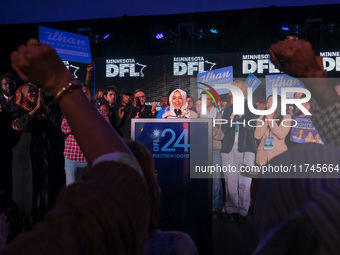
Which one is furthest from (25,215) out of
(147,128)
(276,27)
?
(276,27)

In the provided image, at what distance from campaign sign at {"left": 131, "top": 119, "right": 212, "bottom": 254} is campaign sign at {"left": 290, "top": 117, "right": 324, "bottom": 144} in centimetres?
334

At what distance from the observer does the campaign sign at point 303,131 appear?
5.34 m

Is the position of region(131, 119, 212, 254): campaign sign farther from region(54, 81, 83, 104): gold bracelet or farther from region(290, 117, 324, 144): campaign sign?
region(290, 117, 324, 144): campaign sign

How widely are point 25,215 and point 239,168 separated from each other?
306 cm

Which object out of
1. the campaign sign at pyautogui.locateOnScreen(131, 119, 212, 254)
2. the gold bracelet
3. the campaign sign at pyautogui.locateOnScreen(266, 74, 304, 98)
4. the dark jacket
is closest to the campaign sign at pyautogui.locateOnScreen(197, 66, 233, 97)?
the campaign sign at pyautogui.locateOnScreen(266, 74, 304, 98)

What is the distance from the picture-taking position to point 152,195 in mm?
694

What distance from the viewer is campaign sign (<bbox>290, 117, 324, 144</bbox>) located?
210 inches

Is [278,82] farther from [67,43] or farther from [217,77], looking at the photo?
[67,43]

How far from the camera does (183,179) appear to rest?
8.55ft

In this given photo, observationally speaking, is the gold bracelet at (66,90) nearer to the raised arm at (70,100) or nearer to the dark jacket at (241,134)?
the raised arm at (70,100)

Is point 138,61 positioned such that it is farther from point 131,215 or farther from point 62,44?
point 131,215

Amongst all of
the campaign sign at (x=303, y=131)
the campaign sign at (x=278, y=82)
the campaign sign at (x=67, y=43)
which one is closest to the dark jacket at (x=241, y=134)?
the campaign sign at (x=303, y=131)

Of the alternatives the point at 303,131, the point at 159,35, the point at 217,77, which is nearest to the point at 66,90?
the point at 303,131

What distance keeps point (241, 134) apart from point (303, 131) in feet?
3.95
